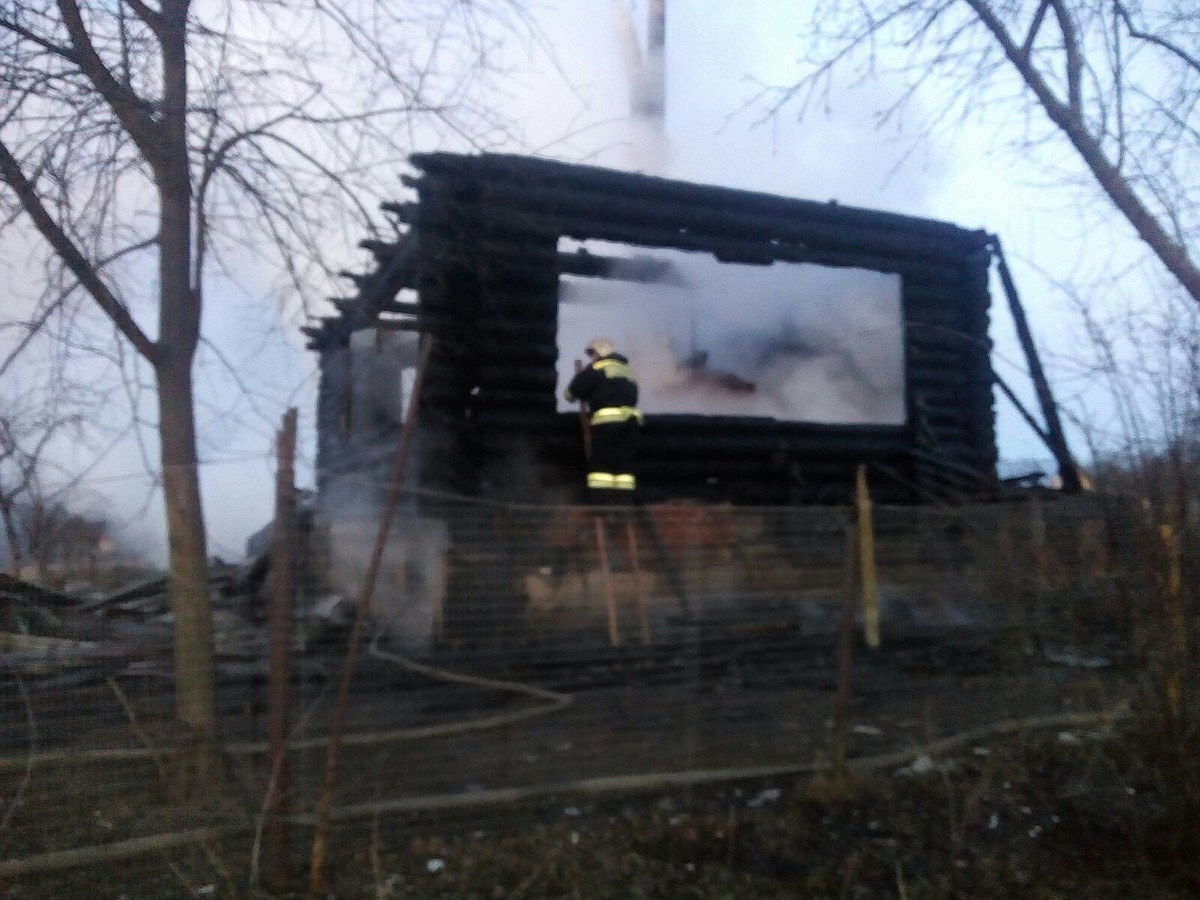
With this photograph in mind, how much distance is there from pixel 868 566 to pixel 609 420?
3133 mm

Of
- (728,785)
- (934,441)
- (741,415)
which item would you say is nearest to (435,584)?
(728,785)

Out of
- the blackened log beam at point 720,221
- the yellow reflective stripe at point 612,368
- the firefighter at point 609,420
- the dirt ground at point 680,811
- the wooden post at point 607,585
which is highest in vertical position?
the blackened log beam at point 720,221

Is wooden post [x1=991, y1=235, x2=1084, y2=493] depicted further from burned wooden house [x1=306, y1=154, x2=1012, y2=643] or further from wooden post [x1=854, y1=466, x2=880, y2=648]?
wooden post [x1=854, y1=466, x2=880, y2=648]

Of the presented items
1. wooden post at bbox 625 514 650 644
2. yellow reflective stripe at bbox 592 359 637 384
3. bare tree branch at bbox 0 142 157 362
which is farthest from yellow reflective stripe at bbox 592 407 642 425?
bare tree branch at bbox 0 142 157 362

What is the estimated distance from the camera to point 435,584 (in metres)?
5.31

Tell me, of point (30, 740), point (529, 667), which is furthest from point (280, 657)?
point (529, 667)

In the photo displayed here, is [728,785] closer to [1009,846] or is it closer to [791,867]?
[791,867]

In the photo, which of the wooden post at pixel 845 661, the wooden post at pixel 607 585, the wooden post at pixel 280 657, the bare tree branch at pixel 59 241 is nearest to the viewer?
the wooden post at pixel 280 657

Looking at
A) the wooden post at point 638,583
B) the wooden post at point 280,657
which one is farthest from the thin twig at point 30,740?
the wooden post at point 638,583

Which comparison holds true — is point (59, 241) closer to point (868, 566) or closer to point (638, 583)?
point (638, 583)

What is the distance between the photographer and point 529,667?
531cm

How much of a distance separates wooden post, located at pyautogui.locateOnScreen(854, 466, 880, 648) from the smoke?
4.18 metres

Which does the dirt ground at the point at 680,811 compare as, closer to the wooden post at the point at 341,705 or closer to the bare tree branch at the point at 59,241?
the wooden post at the point at 341,705

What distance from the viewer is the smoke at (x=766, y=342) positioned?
1037 centimetres
